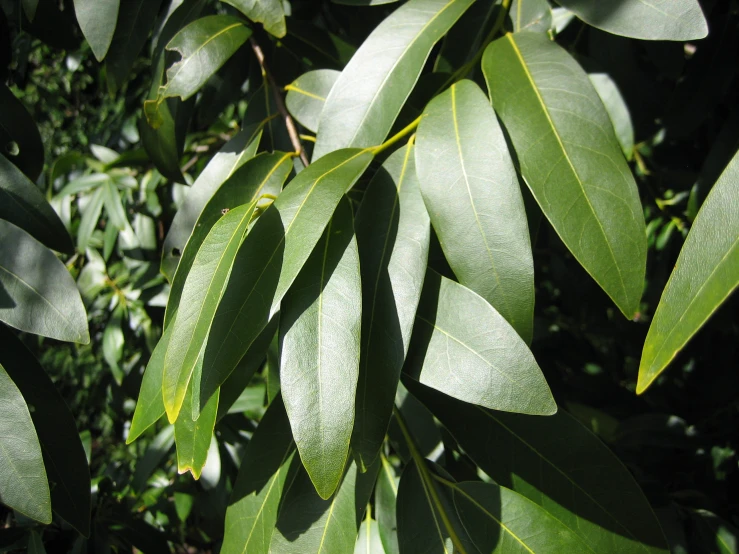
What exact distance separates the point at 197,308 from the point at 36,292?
259mm

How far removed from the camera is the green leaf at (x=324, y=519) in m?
0.56

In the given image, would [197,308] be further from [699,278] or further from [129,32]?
[129,32]

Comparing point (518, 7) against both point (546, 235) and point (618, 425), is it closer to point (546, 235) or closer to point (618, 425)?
point (546, 235)

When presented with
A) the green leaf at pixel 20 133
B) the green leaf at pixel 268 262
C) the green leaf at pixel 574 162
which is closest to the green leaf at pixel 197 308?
the green leaf at pixel 268 262

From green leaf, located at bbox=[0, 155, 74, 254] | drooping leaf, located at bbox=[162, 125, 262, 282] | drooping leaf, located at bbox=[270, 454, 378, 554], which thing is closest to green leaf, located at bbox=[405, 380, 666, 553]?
drooping leaf, located at bbox=[270, 454, 378, 554]

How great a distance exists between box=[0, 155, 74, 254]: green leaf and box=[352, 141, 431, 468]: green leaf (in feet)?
1.32

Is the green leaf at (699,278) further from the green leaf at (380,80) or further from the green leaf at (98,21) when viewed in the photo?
the green leaf at (98,21)

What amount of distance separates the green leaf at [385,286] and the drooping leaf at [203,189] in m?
0.23

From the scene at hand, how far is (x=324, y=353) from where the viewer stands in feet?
1.54

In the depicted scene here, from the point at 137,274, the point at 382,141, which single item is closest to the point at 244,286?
the point at 382,141

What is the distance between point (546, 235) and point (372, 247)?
0.72 meters

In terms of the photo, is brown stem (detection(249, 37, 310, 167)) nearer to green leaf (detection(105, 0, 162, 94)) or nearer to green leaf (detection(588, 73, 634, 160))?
green leaf (detection(105, 0, 162, 94))

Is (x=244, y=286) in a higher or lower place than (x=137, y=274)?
higher

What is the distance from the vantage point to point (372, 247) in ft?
1.79
